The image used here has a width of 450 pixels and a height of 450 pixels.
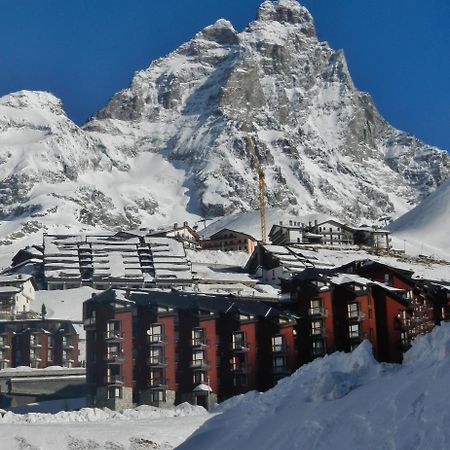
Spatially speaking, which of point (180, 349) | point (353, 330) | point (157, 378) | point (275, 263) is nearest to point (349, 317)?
point (353, 330)

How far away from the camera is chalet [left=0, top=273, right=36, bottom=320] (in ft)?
404

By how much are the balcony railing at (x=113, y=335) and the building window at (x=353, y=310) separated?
65.6 ft

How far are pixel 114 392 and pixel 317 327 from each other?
18764 mm

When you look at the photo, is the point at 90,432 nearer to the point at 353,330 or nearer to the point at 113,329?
the point at 113,329

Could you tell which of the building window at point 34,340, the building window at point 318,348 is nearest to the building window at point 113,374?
the building window at point 318,348

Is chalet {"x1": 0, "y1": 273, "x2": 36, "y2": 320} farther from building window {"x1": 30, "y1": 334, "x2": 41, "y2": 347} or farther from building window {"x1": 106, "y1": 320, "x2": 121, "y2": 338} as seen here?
building window {"x1": 106, "y1": 320, "x2": 121, "y2": 338}

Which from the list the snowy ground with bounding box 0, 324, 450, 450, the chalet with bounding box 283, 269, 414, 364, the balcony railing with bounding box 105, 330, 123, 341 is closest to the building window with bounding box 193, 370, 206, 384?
the balcony railing with bounding box 105, 330, 123, 341

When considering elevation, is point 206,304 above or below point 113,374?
above

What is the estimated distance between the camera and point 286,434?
3559 cm

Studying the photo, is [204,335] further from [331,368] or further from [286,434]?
[286,434]

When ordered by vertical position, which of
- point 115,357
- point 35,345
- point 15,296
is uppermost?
point 15,296

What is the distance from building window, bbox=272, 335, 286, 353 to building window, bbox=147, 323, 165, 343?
30.4 ft

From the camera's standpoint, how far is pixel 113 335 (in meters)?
78.8

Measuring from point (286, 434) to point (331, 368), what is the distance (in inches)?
446
